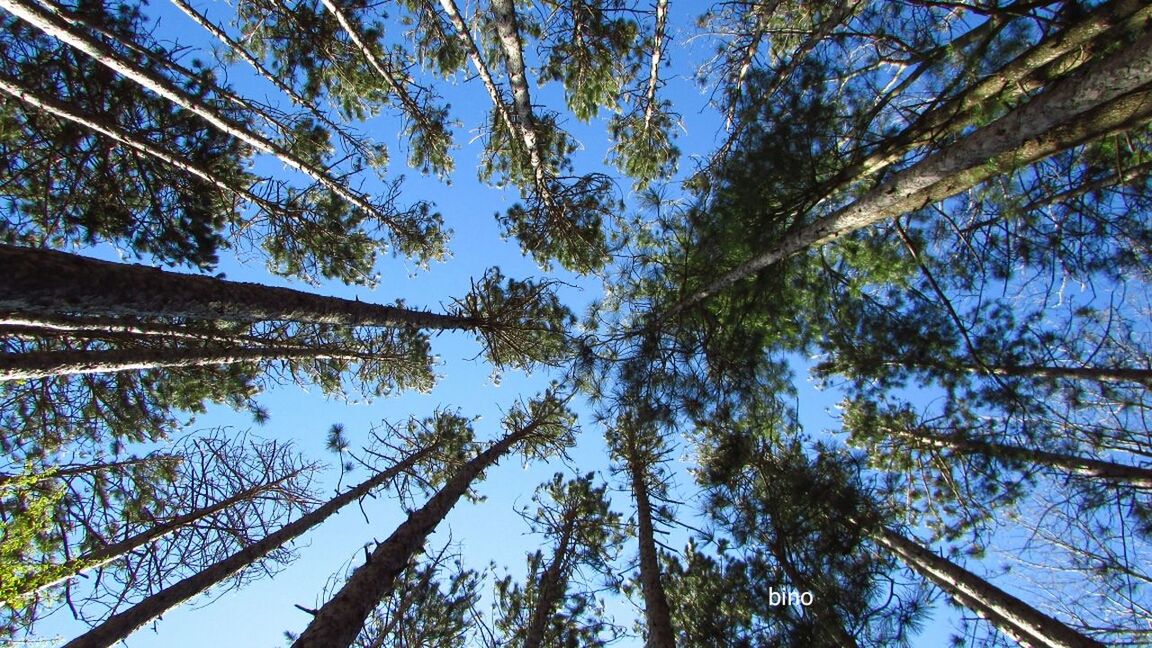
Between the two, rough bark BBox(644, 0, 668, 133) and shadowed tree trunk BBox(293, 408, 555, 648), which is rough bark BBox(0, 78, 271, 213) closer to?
shadowed tree trunk BBox(293, 408, 555, 648)

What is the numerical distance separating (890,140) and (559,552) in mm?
7994

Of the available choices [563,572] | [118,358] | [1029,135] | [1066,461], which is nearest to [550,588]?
[563,572]

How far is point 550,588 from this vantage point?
311 inches

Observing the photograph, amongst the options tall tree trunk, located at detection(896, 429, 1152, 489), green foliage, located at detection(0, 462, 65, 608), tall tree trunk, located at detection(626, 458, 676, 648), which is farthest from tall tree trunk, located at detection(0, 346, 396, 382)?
tall tree trunk, located at detection(896, 429, 1152, 489)

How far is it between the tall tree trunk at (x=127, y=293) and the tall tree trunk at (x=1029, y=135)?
5280 millimetres

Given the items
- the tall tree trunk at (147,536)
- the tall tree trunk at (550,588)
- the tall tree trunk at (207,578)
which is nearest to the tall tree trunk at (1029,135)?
the tall tree trunk at (550,588)

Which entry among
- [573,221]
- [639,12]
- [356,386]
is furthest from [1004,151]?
[356,386]

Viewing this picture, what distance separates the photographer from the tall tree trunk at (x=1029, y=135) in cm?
267

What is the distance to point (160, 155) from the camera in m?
5.71

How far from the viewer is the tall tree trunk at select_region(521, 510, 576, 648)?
7.15 meters

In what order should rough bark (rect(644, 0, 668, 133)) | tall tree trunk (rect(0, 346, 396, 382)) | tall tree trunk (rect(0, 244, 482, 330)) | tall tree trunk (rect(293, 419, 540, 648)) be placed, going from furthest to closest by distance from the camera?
rough bark (rect(644, 0, 668, 133)) → tall tree trunk (rect(0, 346, 396, 382)) → tall tree trunk (rect(293, 419, 540, 648)) → tall tree trunk (rect(0, 244, 482, 330))

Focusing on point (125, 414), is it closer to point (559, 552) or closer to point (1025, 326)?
point (559, 552)

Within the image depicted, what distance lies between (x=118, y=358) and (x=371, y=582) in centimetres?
460

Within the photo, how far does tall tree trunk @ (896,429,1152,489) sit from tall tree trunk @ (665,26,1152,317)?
3.60 meters
